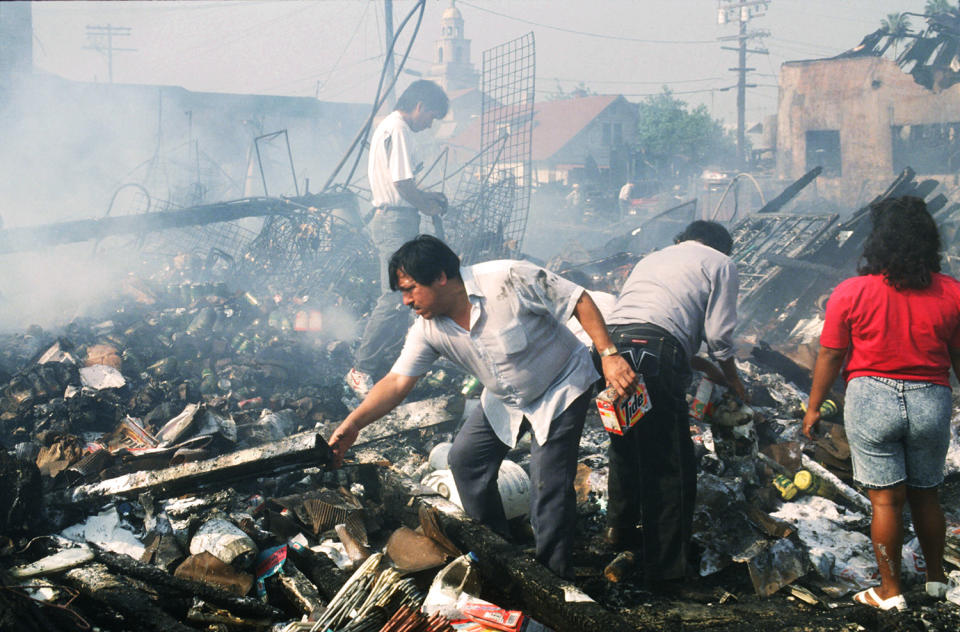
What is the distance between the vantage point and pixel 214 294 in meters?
8.14

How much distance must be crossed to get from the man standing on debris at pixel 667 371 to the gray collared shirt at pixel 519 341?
46cm

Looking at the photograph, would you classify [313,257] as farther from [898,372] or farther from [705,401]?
[898,372]

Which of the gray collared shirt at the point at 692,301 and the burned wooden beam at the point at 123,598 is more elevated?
the gray collared shirt at the point at 692,301

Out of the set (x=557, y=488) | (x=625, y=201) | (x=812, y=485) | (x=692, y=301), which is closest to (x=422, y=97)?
(x=692, y=301)

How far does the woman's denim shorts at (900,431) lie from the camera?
8.77 feet

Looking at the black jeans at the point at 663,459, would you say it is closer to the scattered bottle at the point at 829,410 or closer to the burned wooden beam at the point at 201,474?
the burned wooden beam at the point at 201,474

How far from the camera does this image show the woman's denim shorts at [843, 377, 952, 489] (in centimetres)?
267

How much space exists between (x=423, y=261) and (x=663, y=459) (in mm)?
1444

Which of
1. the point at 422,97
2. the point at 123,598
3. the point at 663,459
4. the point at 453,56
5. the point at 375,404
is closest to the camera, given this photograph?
the point at 123,598

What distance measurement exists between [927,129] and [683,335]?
62.9 ft

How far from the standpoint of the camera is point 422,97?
19.4 feet

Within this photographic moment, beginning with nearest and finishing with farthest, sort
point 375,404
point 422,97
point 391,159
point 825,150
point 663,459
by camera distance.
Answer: point 375,404 < point 663,459 < point 422,97 < point 391,159 < point 825,150

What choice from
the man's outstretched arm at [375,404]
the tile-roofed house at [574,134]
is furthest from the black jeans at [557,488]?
the tile-roofed house at [574,134]

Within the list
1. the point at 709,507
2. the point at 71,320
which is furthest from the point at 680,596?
the point at 71,320
